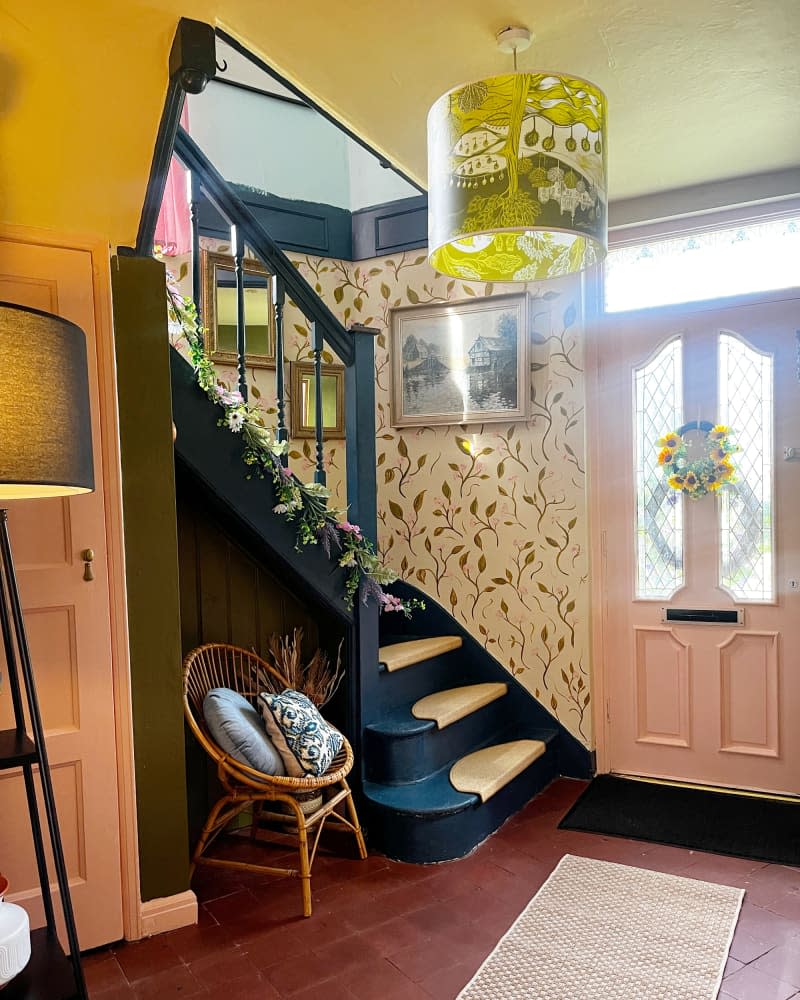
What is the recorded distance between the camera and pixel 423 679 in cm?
380

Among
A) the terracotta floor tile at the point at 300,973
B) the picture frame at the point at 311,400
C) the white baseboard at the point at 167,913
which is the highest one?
the picture frame at the point at 311,400

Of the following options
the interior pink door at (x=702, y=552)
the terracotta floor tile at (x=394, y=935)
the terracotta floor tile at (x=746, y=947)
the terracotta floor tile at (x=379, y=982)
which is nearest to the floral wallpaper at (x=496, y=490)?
the interior pink door at (x=702, y=552)

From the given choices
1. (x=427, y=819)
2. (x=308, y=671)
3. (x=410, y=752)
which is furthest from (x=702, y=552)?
(x=308, y=671)

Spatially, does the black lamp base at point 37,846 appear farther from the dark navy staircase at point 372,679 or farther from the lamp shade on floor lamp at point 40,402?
the dark navy staircase at point 372,679

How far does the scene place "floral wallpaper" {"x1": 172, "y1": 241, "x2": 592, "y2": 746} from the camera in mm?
3930

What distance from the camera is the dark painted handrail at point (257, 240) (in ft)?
9.23

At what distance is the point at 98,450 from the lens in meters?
2.45

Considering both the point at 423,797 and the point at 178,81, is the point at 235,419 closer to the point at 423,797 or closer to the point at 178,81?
the point at 178,81

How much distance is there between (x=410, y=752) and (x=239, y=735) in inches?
32.4

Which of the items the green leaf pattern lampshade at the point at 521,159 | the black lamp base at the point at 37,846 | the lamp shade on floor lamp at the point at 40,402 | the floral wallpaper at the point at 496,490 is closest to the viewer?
the lamp shade on floor lamp at the point at 40,402

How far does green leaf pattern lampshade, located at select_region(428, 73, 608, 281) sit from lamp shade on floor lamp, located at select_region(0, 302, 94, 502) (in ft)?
3.19

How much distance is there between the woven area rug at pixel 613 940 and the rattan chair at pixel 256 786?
28.3 inches

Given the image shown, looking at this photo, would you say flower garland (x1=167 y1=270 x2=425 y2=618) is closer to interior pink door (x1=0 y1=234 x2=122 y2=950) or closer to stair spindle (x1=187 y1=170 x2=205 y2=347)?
stair spindle (x1=187 y1=170 x2=205 y2=347)

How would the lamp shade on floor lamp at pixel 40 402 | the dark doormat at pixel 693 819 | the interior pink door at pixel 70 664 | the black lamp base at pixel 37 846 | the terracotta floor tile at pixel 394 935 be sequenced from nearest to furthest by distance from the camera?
the lamp shade on floor lamp at pixel 40 402 < the black lamp base at pixel 37 846 < the interior pink door at pixel 70 664 < the terracotta floor tile at pixel 394 935 < the dark doormat at pixel 693 819
